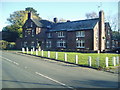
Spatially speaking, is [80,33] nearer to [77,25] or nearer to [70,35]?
[70,35]

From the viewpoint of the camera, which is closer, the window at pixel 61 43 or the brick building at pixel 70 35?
the brick building at pixel 70 35

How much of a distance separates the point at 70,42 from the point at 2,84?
33559 millimetres

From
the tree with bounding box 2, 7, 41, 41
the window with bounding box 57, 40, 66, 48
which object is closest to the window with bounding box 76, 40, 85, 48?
the window with bounding box 57, 40, 66, 48

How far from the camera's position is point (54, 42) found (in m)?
44.9

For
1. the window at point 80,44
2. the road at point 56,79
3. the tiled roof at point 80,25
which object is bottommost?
the road at point 56,79

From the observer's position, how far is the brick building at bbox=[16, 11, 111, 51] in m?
37.3

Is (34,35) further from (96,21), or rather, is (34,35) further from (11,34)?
(96,21)

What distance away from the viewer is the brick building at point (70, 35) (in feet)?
123

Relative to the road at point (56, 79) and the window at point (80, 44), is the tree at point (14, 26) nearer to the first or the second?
the window at point (80, 44)

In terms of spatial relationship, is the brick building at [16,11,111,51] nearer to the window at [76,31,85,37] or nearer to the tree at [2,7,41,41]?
the window at [76,31,85,37]

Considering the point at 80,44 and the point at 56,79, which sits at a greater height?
the point at 80,44

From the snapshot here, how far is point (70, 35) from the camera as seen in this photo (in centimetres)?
4088

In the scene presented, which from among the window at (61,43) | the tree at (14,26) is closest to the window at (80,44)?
the window at (61,43)

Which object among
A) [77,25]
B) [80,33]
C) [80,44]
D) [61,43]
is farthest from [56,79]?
[61,43]
